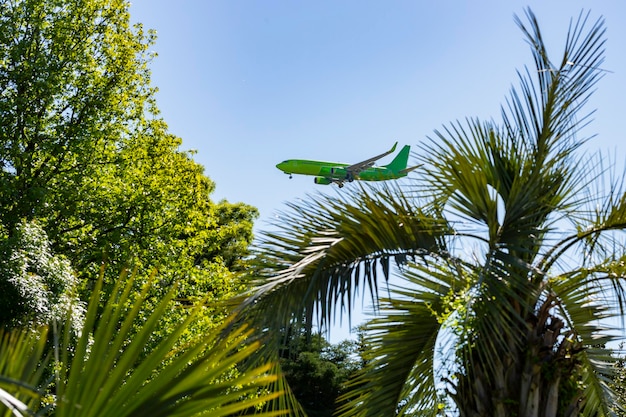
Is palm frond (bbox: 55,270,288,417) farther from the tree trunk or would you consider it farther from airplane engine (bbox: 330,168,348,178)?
airplane engine (bbox: 330,168,348,178)

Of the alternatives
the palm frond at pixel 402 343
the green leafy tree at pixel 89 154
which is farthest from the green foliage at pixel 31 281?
the palm frond at pixel 402 343

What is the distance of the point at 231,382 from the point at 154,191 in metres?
15.4

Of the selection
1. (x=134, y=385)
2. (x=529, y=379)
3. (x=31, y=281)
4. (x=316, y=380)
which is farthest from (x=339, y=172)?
(x=134, y=385)

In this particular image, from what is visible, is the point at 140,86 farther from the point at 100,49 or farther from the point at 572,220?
the point at 572,220

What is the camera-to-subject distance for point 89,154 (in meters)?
16.6

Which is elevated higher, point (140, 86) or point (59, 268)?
point (140, 86)

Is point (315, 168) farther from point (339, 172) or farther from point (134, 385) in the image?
point (134, 385)

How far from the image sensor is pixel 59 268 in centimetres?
1341

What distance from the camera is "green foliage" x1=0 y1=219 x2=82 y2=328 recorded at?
1226 centimetres

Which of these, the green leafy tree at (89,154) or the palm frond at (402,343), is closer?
the palm frond at (402,343)

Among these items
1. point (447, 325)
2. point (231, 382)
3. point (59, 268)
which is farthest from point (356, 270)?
point (59, 268)

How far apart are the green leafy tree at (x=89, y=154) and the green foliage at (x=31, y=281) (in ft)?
6.53

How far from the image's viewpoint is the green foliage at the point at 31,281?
12258 millimetres

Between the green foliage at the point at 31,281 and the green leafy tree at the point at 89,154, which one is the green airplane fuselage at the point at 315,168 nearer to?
the green leafy tree at the point at 89,154
